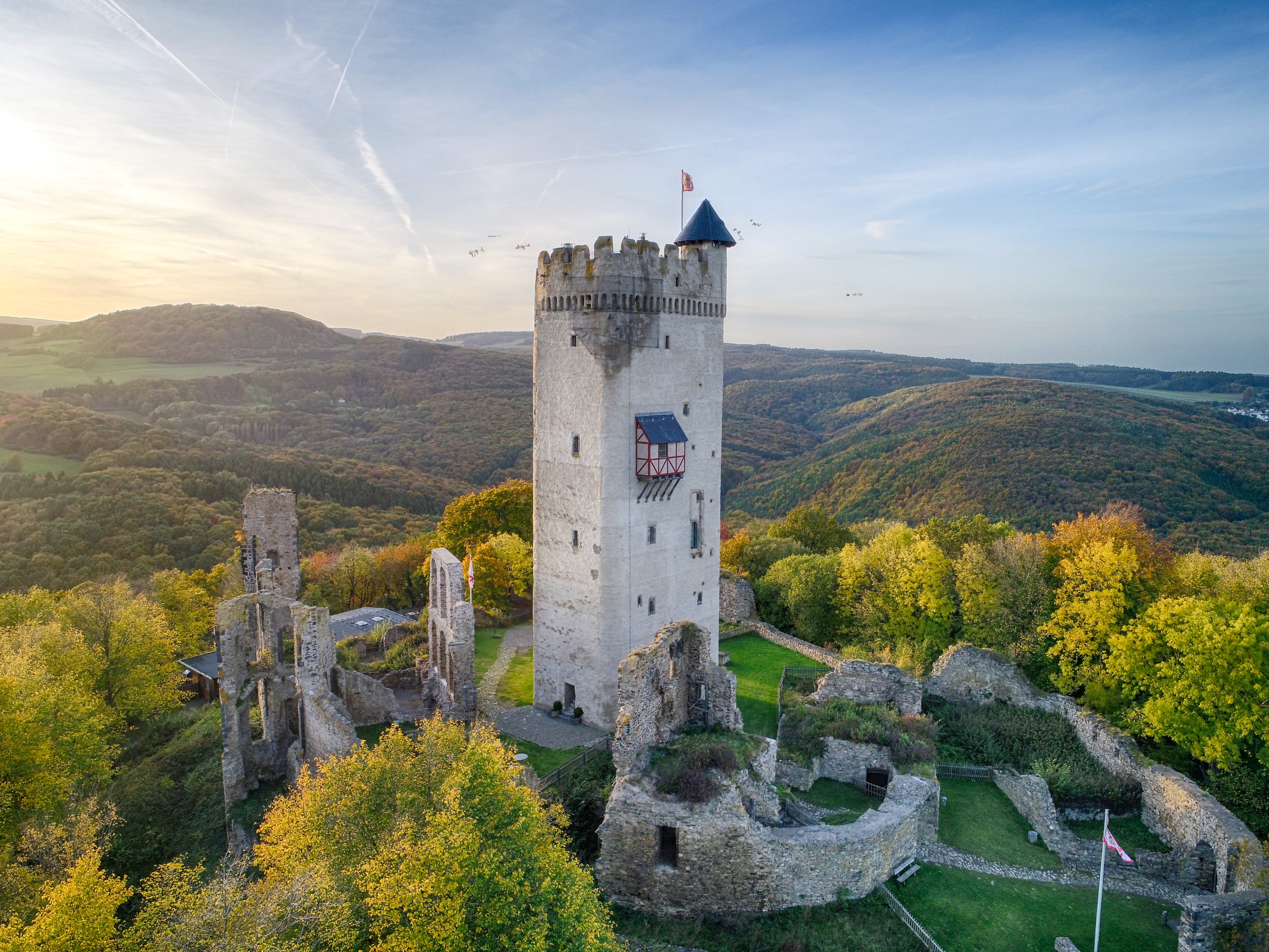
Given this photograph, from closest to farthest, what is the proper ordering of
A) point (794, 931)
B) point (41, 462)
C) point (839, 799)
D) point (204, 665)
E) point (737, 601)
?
point (794, 931) < point (839, 799) < point (204, 665) < point (737, 601) < point (41, 462)

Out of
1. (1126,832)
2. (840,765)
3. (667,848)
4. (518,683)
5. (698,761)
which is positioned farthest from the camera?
(518,683)

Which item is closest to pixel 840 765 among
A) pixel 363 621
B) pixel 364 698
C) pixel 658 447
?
pixel 658 447

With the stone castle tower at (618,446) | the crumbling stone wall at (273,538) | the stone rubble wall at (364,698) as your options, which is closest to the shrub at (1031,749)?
the stone castle tower at (618,446)

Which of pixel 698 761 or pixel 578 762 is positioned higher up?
pixel 698 761

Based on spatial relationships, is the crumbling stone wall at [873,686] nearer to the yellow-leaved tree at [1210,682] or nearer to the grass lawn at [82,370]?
the yellow-leaved tree at [1210,682]

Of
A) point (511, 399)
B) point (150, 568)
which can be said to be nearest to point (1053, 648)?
point (150, 568)

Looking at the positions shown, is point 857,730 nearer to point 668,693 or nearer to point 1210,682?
point 668,693

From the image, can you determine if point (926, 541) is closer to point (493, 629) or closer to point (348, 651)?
point (493, 629)
